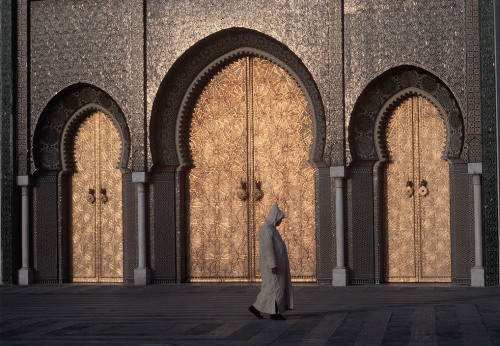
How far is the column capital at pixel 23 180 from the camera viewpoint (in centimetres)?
1280

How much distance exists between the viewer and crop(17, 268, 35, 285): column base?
42.0 ft

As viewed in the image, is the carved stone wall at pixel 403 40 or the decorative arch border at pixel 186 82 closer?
the carved stone wall at pixel 403 40

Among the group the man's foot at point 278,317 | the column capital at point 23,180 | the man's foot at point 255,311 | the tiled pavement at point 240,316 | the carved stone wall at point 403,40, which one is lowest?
the tiled pavement at point 240,316

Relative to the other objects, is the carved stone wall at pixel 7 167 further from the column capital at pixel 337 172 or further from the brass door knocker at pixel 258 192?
the column capital at pixel 337 172

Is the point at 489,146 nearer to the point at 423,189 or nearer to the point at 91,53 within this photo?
the point at 423,189

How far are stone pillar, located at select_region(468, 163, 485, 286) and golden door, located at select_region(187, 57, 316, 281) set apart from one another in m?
2.23

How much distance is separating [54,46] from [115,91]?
1.24m

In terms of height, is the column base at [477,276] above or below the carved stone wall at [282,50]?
below

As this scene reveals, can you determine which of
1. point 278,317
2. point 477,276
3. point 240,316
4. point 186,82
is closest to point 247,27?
point 186,82

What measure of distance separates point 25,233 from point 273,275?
227 inches

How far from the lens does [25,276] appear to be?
12.8 metres

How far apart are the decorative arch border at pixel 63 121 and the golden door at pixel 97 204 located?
0.49 ft

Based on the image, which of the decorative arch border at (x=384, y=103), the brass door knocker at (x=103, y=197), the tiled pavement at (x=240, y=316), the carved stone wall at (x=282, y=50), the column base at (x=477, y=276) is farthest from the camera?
the brass door knocker at (x=103, y=197)

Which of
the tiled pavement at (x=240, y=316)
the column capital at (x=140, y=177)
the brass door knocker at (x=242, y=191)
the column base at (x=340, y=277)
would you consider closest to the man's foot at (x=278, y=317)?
the tiled pavement at (x=240, y=316)
